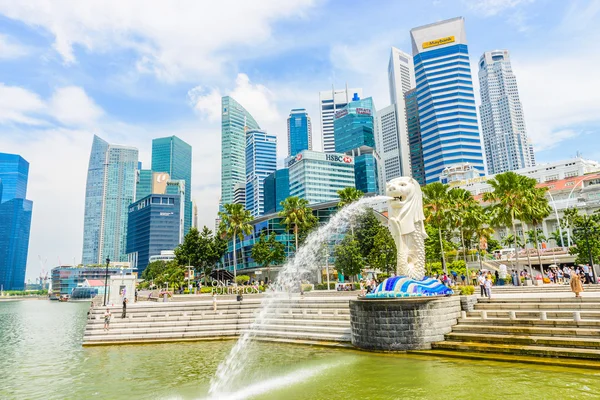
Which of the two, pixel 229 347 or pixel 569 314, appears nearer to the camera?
pixel 569 314

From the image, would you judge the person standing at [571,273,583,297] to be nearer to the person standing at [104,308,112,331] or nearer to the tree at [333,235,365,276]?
the tree at [333,235,365,276]

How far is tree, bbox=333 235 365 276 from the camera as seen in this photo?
4297cm

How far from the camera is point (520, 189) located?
126 feet

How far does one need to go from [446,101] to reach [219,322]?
159455 millimetres

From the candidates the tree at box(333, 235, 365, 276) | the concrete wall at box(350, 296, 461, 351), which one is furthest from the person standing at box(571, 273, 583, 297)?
the tree at box(333, 235, 365, 276)

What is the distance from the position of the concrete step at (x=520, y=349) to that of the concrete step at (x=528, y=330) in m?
0.81

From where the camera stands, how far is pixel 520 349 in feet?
49.2

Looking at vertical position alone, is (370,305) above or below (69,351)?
above

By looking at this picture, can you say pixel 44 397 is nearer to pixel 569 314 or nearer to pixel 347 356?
pixel 347 356

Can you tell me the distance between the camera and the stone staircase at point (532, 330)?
14297 millimetres

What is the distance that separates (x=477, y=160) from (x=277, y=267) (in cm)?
11812

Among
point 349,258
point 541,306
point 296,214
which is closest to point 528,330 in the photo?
point 541,306

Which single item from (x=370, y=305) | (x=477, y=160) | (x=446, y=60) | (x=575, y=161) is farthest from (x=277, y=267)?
(x=446, y=60)

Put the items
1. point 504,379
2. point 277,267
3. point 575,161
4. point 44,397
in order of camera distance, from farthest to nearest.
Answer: point 575,161, point 277,267, point 44,397, point 504,379
